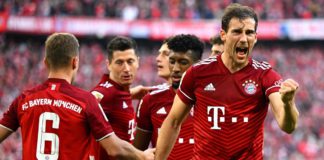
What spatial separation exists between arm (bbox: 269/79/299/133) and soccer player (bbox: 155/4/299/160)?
0.02 meters

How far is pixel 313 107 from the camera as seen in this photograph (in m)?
27.0

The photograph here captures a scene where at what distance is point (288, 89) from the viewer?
4801mm

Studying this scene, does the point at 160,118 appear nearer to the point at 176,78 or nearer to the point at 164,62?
the point at 176,78

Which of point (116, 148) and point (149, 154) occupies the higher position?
point (116, 148)

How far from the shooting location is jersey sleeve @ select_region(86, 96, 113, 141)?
548cm

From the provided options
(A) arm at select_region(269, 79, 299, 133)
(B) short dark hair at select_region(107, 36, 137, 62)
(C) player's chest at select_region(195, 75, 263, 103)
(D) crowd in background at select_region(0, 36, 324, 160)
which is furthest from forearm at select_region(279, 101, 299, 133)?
(D) crowd in background at select_region(0, 36, 324, 160)

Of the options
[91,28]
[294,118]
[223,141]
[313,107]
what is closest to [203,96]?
[223,141]

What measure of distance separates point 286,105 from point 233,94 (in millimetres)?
601

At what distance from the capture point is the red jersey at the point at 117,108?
7.29 metres

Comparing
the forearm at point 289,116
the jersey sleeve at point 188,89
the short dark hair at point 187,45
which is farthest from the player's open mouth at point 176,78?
the forearm at point 289,116

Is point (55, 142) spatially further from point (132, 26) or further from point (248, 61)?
point (132, 26)

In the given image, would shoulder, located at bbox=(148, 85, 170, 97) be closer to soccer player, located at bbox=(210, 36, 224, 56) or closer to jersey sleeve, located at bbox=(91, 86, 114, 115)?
jersey sleeve, located at bbox=(91, 86, 114, 115)

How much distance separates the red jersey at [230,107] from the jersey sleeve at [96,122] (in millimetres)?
745

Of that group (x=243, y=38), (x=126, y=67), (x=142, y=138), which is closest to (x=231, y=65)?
(x=243, y=38)
